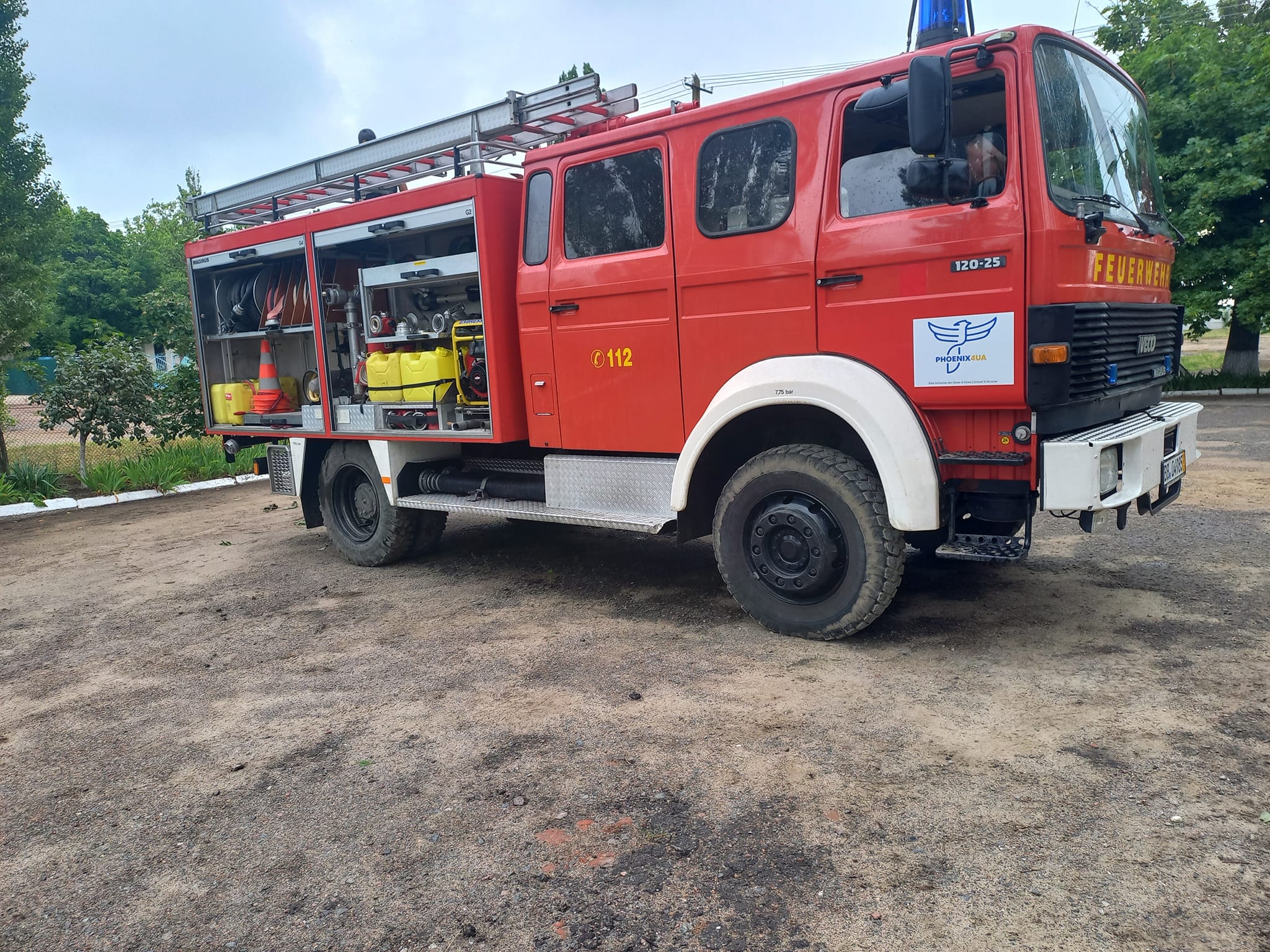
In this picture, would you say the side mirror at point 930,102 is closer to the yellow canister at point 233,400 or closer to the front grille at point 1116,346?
the front grille at point 1116,346

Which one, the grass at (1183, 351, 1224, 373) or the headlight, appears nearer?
the headlight

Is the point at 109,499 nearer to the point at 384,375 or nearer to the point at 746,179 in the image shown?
the point at 384,375

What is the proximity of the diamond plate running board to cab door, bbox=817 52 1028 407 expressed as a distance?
1.49m

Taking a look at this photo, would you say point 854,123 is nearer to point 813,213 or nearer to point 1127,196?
point 813,213

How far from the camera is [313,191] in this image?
24.3ft

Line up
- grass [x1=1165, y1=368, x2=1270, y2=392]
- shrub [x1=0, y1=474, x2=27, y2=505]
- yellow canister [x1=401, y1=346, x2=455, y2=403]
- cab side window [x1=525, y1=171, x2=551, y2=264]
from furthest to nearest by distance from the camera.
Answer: grass [x1=1165, y1=368, x2=1270, y2=392] < shrub [x1=0, y1=474, x2=27, y2=505] < yellow canister [x1=401, y1=346, x2=455, y2=403] < cab side window [x1=525, y1=171, x2=551, y2=264]

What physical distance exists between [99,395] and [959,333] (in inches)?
443

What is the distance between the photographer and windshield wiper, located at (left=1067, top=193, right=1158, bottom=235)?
4.06 m

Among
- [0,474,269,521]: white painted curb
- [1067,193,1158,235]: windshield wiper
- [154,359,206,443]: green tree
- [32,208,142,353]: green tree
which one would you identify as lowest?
[0,474,269,521]: white painted curb

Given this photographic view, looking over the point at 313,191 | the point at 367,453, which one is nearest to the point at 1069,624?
the point at 367,453

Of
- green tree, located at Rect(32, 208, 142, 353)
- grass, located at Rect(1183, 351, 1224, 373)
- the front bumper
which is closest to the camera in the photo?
the front bumper

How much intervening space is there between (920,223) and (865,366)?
2.28 feet

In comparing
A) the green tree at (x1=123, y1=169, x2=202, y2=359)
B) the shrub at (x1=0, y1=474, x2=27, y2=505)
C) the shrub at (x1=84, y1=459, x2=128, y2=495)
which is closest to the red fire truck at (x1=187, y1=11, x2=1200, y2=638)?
the shrub at (x1=84, y1=459, x2=128, y2=495)

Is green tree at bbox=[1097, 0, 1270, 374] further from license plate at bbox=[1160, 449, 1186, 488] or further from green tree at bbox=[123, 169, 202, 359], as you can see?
green tree at bbox=[123, 169, 202, 359]
